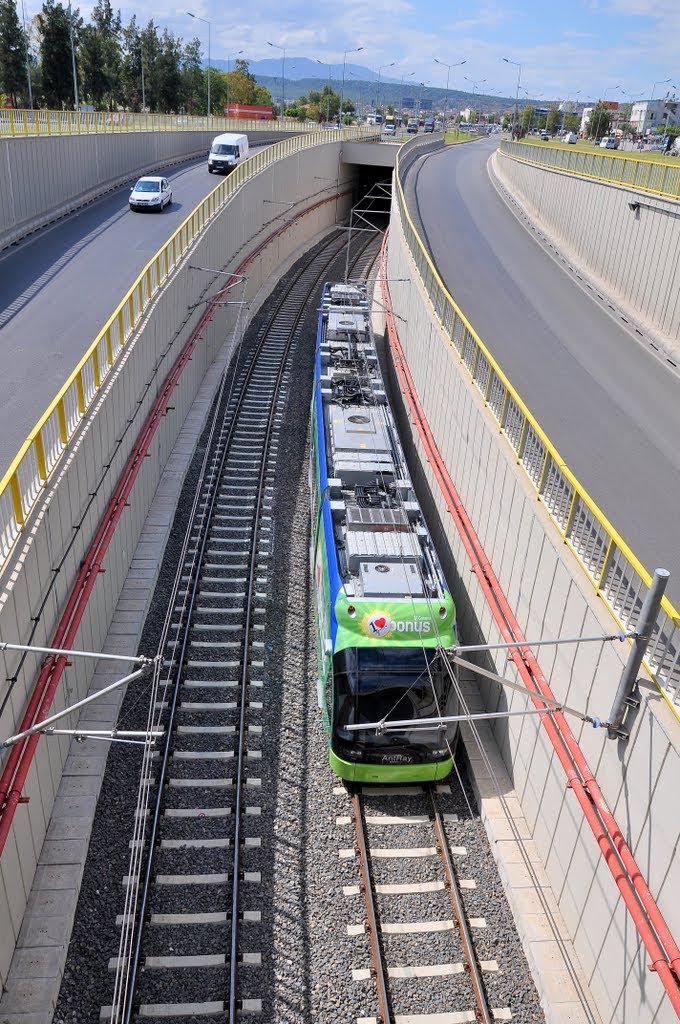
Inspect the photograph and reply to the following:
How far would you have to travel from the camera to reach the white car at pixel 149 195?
31891 millimetres

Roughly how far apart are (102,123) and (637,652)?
40388 millimetres

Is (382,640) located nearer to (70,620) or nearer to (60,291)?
(70,620)

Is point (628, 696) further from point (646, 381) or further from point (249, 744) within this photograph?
point (646, 381)

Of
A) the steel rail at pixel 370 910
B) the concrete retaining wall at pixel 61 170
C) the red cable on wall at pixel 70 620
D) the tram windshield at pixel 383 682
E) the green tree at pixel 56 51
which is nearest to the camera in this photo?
the red cable on wall at pixel 70 620

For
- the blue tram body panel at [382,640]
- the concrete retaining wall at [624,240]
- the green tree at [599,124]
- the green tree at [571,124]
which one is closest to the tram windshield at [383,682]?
the blue tram body panel at [382,640]

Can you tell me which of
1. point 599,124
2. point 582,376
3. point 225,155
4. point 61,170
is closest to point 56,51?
point 225,155

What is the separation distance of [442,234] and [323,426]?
17.5 metres

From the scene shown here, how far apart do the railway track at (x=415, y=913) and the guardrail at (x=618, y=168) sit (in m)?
15.2

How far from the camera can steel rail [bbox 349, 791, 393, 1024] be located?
9264 mm

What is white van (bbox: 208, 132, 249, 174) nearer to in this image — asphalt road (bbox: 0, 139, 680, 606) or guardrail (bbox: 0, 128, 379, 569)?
asphalt road (bbox: 0, 139, 680, 606)

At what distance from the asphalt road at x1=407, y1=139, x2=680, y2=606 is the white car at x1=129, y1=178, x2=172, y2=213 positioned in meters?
10.7

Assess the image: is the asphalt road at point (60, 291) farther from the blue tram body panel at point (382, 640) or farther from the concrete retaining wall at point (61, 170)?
the blue tram body panel at point (382, 640)

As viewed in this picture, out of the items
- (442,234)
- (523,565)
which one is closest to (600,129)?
(442,234)

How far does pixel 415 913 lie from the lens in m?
10.4
